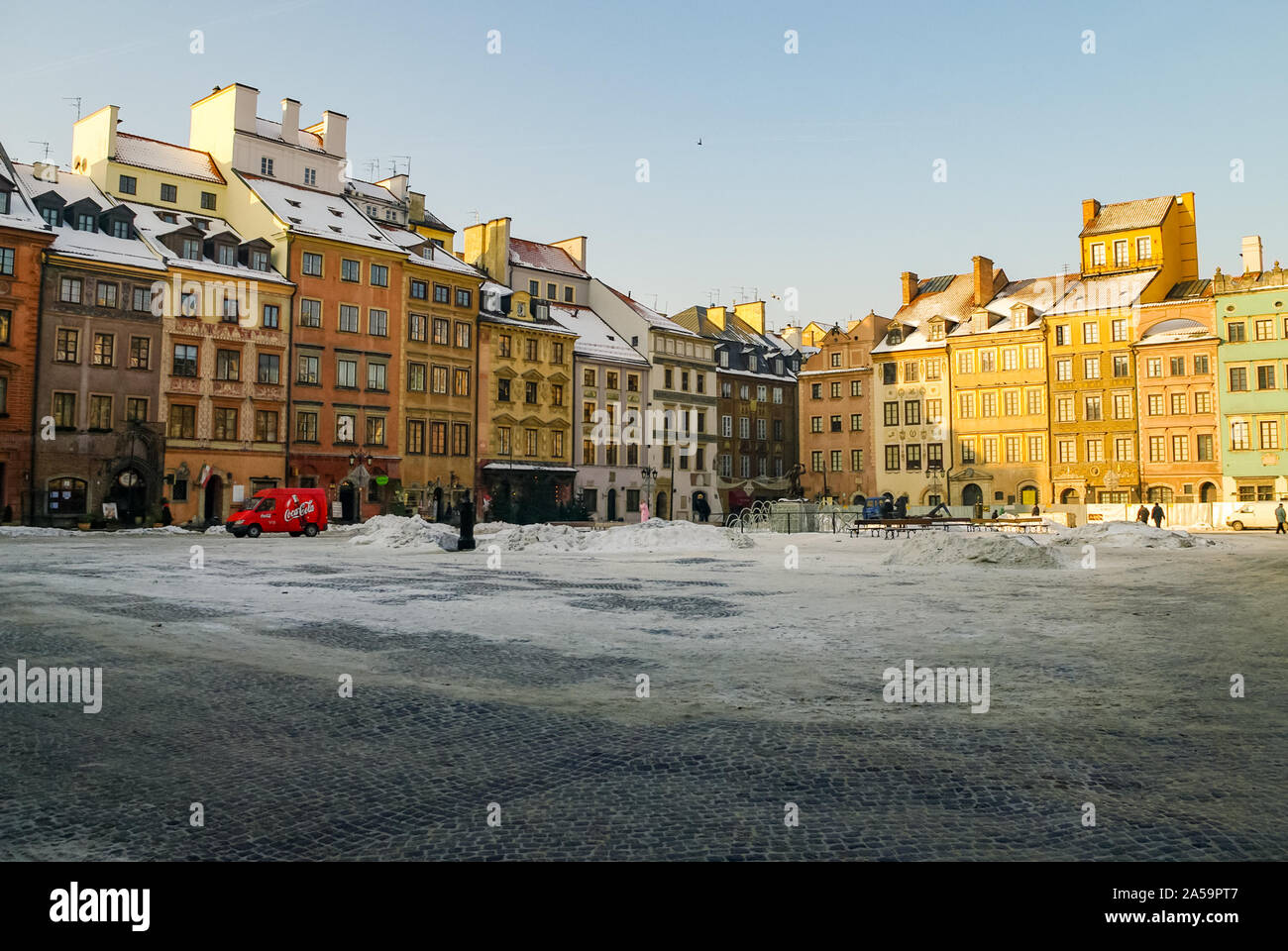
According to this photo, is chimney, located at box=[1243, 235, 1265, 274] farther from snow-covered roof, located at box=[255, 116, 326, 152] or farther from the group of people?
snow-covered roof, located at box=[255, 116, 326, 152]

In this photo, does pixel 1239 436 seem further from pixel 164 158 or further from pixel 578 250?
pixel 164 158

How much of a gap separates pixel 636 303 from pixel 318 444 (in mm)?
28241

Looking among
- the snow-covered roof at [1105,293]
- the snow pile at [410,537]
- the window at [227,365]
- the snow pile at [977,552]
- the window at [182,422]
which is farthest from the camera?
the snow-covered roof at [1105,293]

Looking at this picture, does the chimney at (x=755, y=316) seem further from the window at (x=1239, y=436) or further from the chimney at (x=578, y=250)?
the window at (x=1239, y=436)

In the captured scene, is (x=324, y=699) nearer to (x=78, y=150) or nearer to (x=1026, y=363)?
(x=78, y=150)

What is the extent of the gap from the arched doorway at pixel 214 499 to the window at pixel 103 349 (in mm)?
6892

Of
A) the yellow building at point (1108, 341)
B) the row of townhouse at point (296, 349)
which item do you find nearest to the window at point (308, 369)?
the row of townhouse at point (296, 349)

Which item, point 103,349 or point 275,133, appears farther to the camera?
point 275,133

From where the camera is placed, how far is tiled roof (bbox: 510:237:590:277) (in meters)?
64.6

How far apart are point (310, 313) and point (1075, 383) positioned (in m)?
47.2

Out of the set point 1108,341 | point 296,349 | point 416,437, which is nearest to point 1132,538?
point 1108,341

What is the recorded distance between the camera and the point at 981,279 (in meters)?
68.6

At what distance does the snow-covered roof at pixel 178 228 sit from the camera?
45188 mm

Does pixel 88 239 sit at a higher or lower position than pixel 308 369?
higher
